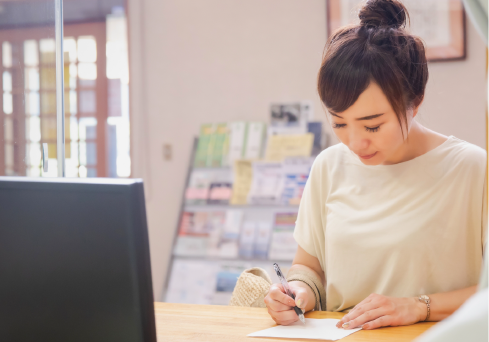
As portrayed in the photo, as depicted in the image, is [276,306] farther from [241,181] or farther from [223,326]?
[241,181]

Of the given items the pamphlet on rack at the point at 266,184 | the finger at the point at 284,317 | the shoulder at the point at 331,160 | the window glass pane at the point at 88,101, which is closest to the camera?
the finger at the point at 284,317

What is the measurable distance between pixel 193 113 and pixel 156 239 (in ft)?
3.44

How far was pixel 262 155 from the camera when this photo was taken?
3.67 meters

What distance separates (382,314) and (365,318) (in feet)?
0.13

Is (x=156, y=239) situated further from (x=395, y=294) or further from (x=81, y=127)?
(x=395, y=294)

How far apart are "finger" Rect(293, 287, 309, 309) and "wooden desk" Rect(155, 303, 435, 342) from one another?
0.04 metres

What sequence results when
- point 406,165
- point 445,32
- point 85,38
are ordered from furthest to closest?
point 85,38, point 445,32, point 406,165

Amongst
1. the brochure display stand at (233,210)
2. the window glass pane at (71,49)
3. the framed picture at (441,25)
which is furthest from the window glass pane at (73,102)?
the framed picture at (441,25)

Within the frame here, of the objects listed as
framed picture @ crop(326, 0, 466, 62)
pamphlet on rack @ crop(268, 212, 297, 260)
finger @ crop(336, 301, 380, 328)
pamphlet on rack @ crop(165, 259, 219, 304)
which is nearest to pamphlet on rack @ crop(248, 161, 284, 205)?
pamphlet on rack @ crop(268, 212, 297, 260)

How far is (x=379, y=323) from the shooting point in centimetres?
114

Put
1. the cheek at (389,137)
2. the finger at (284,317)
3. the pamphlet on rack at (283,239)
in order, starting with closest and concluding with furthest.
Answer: the finger at (284,317) < the cheek at (389,137) < the pamphlet on rack at (283,239)

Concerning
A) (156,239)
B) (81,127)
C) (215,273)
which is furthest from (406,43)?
(81,127)

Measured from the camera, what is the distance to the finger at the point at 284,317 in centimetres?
120

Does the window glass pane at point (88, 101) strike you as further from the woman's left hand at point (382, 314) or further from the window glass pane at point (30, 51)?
the woman's left hand at point (382, 314)
